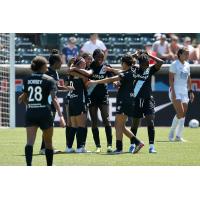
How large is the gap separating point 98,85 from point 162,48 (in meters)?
11.3

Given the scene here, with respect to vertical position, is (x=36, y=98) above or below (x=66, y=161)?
above

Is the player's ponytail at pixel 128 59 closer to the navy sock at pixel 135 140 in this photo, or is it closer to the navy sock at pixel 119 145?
the navy sock at pixel 135 140

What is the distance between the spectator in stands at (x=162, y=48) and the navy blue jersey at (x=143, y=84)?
11.2m

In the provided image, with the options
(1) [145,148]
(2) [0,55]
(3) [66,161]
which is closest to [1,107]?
(2) [0,55]

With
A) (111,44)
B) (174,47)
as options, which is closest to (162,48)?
(174,47)

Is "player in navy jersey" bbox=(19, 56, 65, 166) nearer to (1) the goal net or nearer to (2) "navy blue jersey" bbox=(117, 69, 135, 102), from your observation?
(2) "navy blue jersey" bbox=(117, 69, 135, 102)

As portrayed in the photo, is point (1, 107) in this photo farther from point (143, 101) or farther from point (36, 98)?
point (36, 98)

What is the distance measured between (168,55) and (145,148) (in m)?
10.7

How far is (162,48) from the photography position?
99.2 feet

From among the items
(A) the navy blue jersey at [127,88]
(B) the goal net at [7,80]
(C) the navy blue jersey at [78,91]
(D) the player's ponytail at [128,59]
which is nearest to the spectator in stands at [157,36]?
(B) the goal net at [7,80]

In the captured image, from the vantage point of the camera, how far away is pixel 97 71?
61.9 feet

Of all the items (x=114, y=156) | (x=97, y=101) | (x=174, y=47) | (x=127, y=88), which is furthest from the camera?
(x=174, y=47)

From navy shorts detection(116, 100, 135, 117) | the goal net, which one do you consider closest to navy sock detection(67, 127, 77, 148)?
navy shorts detection(116, 100, 135, 117)

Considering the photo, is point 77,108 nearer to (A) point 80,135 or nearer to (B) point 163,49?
(A) point 80,135
